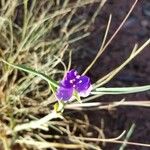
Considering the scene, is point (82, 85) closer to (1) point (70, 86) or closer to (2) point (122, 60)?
(1) point (70, 86)

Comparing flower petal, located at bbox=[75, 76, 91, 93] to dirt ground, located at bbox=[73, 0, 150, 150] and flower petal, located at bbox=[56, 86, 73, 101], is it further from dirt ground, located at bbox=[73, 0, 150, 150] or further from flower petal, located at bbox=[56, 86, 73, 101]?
dirt ground, located at bbox=[73, 0, 150, 150]

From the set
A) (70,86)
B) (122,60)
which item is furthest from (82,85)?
(122,60)

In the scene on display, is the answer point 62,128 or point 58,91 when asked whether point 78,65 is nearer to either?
point 62,128

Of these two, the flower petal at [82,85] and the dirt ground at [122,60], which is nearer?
the flower petal at [82,85]

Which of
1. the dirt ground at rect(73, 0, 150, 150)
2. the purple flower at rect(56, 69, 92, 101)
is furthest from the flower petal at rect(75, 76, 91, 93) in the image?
the dirt ground at rect(73, 0, 150, 150)

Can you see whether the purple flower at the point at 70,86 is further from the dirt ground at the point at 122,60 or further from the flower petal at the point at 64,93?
the dirt ground at the point at 122,60

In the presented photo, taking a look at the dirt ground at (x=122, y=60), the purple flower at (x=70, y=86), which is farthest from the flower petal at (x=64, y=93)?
the dirt ground at (x=122, y=60)
